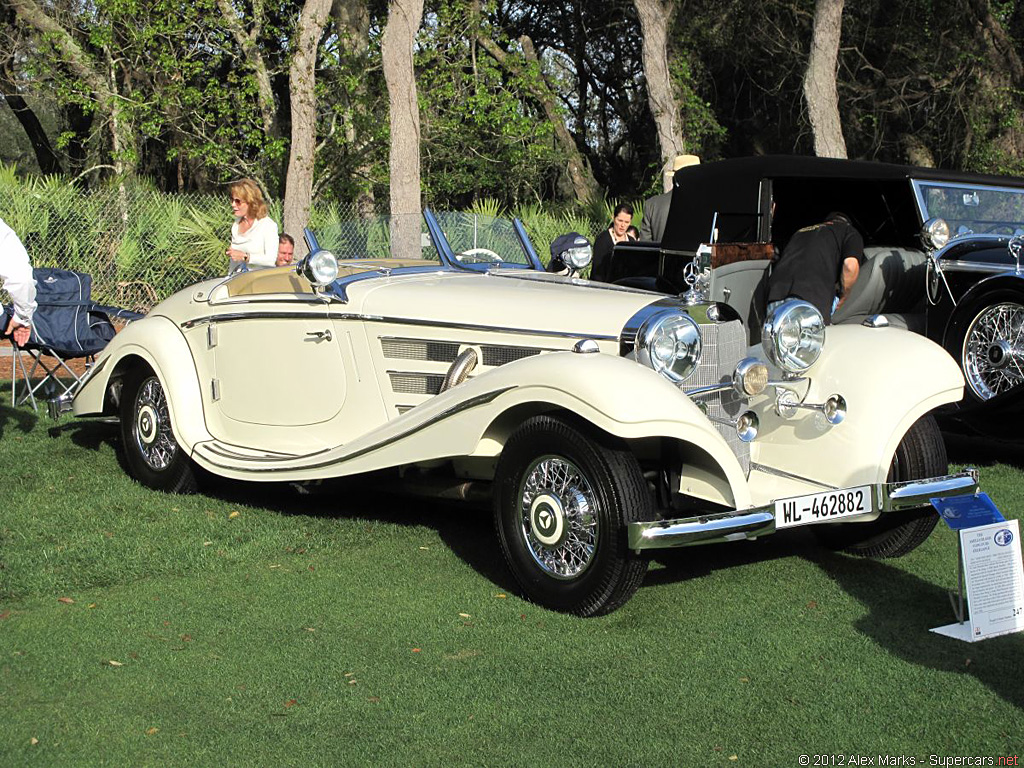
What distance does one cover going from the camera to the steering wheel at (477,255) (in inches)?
268

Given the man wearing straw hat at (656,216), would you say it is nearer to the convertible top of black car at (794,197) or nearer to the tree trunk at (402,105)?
the convertible top of black car at (794,197)

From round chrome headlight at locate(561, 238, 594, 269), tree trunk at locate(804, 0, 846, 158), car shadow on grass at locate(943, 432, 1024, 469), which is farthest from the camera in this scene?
tree trunk at locate(804, 0, 846, 158)

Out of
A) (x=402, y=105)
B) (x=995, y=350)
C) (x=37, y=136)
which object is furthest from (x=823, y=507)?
(x=37, y=136)

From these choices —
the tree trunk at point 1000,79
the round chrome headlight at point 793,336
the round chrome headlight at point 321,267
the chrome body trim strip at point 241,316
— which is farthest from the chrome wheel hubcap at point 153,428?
the tree trunk at point 1000,79

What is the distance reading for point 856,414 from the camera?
511 centimetres

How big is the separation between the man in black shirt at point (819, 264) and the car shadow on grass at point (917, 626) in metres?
2.00

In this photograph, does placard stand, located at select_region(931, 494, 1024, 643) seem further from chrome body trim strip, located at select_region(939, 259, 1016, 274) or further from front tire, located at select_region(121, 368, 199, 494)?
front tire, located at select_region(121, 368, 199, 494)

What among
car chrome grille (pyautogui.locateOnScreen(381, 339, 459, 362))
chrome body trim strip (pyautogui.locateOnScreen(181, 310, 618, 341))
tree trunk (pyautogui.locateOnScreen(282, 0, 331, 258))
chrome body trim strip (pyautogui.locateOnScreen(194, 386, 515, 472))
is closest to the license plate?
chrome body trim strip (pyautogui.locateOnScreen(181, 310, 618, 341))

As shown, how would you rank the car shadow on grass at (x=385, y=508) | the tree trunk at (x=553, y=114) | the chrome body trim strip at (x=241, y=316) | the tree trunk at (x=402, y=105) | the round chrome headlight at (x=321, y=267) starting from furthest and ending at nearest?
the tree trunk at (x=553, y=114), the tree trunk at (x=402, y=105), the chrome body trim strip at (x=241, y=316), the round chrome headlight at (x=321, y=267), the car shadow on grass at (x=385, y=508)

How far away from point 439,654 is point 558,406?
1115 mm

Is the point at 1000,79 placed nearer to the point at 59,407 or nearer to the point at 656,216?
the point at 656,216

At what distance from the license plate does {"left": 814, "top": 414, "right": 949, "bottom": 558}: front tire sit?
578mm

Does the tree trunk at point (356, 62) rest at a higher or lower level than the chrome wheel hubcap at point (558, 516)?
higher

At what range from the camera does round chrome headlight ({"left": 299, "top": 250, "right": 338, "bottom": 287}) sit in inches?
230
